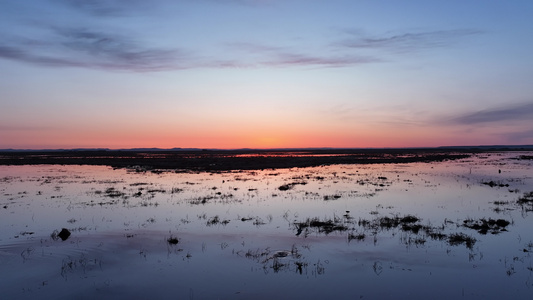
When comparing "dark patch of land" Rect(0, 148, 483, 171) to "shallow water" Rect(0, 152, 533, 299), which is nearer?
"shallow water" Rect(0, 152, 533, 299)

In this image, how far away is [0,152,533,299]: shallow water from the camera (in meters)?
9.45

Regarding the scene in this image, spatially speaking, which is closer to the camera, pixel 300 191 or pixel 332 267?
pixel 332 267

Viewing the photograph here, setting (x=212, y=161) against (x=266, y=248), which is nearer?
(x=266, y=248)

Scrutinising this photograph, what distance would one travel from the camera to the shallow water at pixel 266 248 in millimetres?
9453

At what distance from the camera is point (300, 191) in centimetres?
2839

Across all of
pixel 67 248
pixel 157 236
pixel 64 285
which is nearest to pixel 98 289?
pixel 64 285

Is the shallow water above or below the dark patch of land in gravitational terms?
below

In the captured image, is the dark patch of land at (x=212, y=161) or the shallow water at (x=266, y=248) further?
the dark patch of land at (x=212, y=161)

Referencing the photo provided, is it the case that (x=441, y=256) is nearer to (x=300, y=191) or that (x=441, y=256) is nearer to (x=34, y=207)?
(x=300, y=191)

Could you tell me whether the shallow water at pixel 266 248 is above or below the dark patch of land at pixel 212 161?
below

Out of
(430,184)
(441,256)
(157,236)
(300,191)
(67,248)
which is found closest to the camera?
(441,256)

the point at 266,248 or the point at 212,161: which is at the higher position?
the point at 212,161

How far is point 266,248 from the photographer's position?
13.0m

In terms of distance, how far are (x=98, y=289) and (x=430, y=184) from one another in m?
29.7
